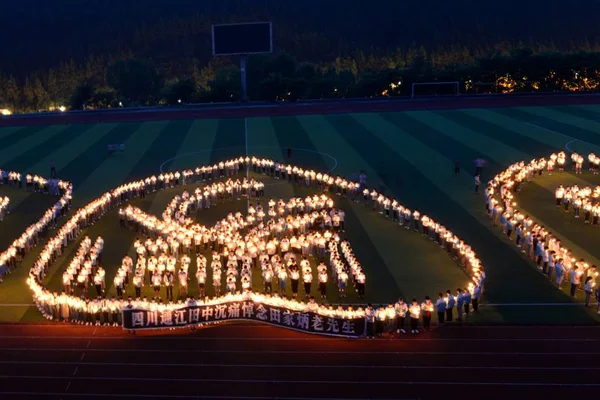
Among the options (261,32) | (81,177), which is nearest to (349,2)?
(261,32)

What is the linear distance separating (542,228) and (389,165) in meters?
18.3

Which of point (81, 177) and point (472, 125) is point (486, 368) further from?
point (472, 125)

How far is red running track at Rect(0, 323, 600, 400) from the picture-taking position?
1850 centimetres

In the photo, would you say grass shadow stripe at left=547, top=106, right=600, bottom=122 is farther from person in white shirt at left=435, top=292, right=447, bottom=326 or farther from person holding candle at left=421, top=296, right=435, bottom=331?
person holding candle at left=421, top=296, right=435, bottom=331

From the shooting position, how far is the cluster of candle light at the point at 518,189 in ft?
87.9

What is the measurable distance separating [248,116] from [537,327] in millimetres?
51659

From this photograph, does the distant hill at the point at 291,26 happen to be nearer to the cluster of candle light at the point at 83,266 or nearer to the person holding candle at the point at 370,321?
the cluster of candle light at the point at 83,266

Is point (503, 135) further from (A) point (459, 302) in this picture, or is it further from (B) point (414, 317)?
(B) point (414, 317)

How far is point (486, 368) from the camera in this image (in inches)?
763

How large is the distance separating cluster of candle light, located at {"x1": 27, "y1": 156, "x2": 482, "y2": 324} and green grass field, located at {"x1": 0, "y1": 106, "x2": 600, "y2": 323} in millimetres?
769

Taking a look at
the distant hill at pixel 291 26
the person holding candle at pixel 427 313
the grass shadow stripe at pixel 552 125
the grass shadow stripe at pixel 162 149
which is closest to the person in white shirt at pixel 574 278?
the person holding candle at pixel 427 313

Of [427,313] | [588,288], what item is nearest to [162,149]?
[427,313]

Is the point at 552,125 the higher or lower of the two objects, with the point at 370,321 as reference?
higher

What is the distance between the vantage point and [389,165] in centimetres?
4694
